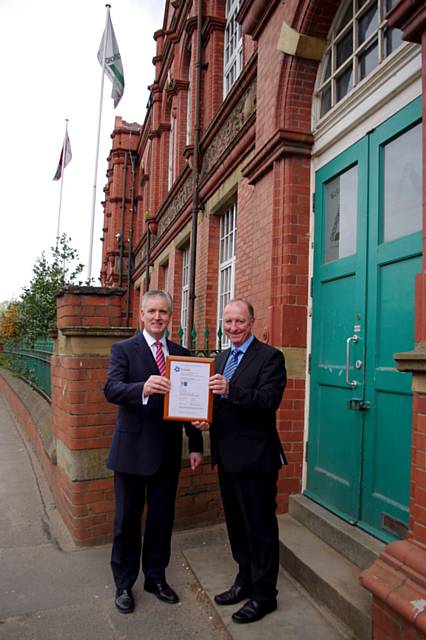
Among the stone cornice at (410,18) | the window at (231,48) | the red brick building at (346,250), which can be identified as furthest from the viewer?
the window at (231,48)

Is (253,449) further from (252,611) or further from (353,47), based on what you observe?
(353,47)

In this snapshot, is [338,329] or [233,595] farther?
[338,329]

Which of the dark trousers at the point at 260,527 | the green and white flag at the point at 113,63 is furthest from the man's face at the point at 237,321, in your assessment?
the green and white flag at the point at 113,63

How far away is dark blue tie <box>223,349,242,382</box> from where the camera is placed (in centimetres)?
305

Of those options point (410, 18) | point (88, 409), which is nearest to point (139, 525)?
point (88, 409)

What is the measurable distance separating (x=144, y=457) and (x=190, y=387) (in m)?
0.62

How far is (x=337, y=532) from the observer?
3.43 meters

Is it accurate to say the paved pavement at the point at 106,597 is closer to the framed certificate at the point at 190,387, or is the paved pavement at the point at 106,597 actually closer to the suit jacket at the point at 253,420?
the suit jacket at the point at 253,420

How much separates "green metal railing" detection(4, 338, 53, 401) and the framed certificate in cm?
515

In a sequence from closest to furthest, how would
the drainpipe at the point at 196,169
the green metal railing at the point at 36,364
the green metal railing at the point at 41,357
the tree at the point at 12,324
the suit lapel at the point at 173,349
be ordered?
1. the suit lapel at the point at 173,349
2. the green metal railing at the point at 41,357
3. the green metal railing at the point at 36,364
4. the drainpipe at the point at 196,169
5. the tree at the point at 12,324

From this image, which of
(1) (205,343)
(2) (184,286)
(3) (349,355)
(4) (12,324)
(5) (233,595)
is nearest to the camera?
(5) (233,595)

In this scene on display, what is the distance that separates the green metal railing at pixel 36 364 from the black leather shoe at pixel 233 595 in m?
5.08

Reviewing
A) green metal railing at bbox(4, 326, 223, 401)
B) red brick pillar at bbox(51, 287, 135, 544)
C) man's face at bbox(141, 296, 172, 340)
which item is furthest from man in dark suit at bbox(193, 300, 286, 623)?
green metal railing at bbox(4, 326, 223, 401)

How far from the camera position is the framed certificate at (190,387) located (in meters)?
2.77
